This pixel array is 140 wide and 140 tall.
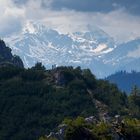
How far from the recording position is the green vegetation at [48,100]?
401ft

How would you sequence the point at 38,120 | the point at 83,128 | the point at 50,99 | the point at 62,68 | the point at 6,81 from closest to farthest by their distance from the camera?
the point at 83,128 → the point at 38,120 → the point at 50,99 → the point at 6,81 → the point at 62,68

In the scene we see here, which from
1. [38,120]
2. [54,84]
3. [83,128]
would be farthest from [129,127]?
[54,84]

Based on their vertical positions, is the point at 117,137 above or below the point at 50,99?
below

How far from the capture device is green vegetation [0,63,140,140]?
122 metres

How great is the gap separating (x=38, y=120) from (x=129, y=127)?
5740cm

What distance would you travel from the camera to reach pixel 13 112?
126688 millimetres

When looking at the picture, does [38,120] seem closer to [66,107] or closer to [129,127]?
[66,107]

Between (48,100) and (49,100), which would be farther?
(48,100)

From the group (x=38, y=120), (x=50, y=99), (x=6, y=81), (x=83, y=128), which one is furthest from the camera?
(x=6, y=81)

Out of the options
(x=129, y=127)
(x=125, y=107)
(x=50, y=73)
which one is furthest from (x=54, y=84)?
(x=129, y=127)

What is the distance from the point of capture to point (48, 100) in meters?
134

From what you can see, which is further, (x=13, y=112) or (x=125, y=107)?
(x=125, y=107)

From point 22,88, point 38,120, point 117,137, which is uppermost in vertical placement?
point 22,88

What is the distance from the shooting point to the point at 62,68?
15412cm
